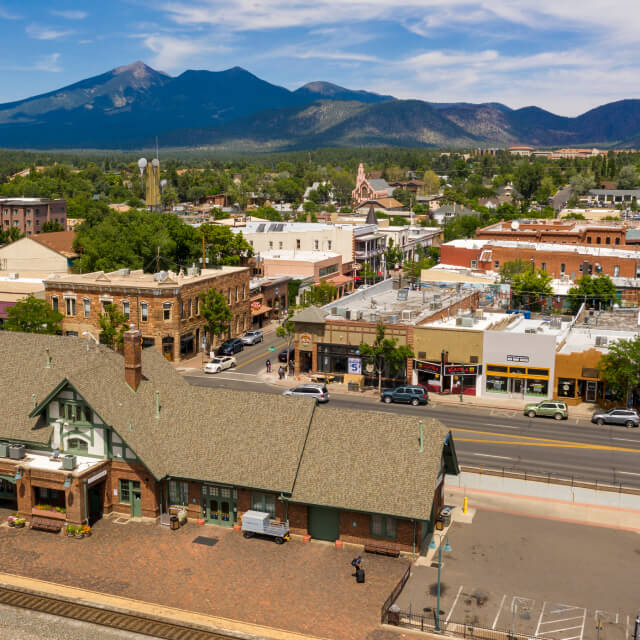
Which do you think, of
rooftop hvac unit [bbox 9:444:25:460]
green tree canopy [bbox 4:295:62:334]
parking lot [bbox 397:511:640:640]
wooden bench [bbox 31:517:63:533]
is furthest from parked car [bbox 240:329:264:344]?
parking lot [bbox 397:511:640:640]

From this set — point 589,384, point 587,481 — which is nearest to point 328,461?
point 587,481

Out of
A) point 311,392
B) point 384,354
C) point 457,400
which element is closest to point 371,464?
point 311,392

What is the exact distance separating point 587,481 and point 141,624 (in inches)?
1065

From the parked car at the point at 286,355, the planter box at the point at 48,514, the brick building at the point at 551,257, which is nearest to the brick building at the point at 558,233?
the brick building at the point at 551,257

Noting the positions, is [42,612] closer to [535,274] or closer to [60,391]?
[60,391]

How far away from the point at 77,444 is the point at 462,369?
3627 cm

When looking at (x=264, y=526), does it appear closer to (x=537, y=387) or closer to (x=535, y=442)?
(x=535, y=442)

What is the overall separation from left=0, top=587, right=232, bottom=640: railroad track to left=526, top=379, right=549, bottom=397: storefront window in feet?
139

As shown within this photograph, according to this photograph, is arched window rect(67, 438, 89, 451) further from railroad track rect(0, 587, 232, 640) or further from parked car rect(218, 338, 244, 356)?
parked car rect(218, 338, 244, 356)

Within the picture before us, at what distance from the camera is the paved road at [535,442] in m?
48.9

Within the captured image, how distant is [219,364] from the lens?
247ft

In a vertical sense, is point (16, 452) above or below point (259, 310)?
above

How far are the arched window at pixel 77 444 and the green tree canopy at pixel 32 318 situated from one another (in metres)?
37.8

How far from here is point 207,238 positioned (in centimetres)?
10669
